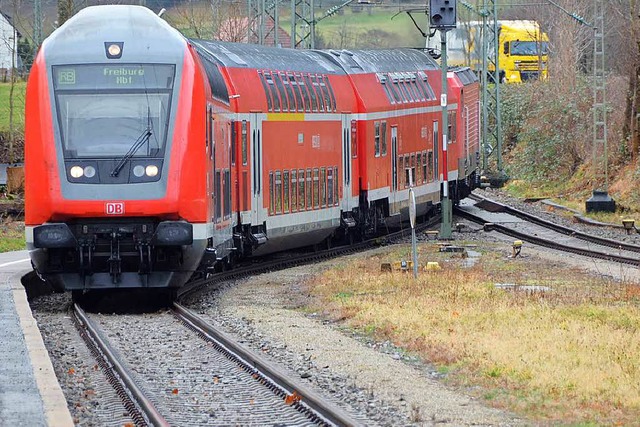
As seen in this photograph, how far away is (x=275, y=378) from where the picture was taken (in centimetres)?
1215

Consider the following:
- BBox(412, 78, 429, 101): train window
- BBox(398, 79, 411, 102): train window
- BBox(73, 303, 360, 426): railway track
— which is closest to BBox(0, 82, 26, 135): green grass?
BBox(412, 78, 429, 101): train window

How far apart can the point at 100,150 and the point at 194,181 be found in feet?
3.99

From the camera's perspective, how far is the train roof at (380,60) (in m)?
30.6

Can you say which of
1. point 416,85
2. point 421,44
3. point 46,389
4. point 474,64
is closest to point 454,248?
point 416,85

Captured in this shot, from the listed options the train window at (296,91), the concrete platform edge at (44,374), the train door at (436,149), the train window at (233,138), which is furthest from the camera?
the train door at (436,149)

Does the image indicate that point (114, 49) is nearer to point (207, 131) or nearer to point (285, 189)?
point (207, 131)

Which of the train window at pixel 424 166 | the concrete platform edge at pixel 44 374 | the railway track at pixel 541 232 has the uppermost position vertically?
the train window at pixel 424 166

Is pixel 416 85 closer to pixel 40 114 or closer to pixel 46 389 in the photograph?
pixel 40 114

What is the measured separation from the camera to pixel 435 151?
120 ft

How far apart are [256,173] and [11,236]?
34.5 feet

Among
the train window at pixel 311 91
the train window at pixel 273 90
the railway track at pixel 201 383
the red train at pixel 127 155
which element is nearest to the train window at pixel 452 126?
the train window at pixel 311 91

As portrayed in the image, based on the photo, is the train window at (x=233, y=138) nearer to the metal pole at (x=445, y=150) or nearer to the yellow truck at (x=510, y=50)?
the metal pole at (x=445, y=150)

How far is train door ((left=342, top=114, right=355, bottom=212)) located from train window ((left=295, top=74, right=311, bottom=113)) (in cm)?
200

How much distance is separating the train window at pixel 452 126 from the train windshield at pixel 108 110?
65.3 ft
